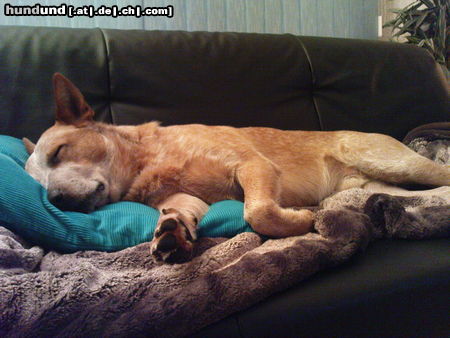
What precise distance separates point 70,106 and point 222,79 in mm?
867

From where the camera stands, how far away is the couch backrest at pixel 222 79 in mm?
1727

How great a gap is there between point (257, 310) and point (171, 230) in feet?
0.91

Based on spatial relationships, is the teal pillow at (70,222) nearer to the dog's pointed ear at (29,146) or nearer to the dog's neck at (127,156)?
the dog's neck at (127,156)

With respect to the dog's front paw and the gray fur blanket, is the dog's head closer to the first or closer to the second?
the gray fur blanket

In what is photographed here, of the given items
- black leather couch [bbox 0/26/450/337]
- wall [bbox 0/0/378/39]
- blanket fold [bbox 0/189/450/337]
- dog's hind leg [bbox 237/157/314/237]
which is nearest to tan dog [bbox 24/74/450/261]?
dog's hind leg [bbox 237/157/314/237]

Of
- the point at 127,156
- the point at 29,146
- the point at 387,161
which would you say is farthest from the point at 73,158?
the point at 387,161

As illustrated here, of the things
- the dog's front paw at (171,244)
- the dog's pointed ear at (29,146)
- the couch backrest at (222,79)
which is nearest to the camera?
the dog's front paw at (171,244)

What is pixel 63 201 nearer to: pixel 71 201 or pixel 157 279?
pixel 71 201

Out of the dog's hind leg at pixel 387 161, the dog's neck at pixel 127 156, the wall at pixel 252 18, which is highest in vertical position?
the wall at pixel 252 18

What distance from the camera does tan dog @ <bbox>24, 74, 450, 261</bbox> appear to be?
1.21 m

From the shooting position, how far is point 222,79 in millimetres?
2016

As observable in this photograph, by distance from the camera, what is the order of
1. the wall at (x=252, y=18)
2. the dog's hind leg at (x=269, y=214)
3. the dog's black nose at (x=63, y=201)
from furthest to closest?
the wall at (x=252, y=18), the dog's black nose at (x=63, y=201), the dog's hind leg at (x=269, y=214)

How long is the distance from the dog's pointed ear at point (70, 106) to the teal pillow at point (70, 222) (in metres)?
0.42

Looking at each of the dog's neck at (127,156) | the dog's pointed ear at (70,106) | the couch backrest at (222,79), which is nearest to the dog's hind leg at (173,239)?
the dog's neck at (127,156)
